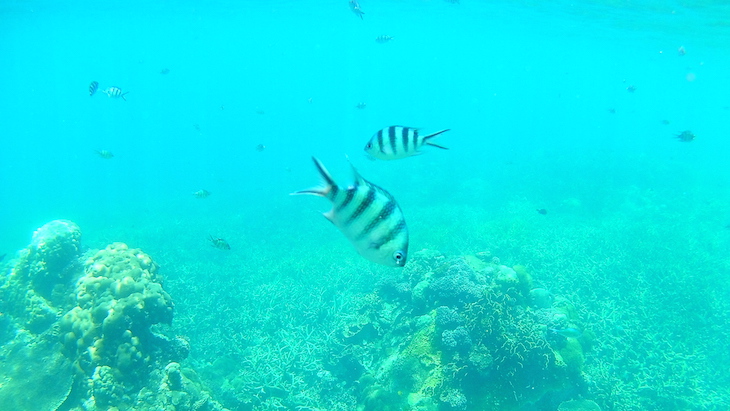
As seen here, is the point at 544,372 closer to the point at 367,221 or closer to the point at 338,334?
the point at 338,334

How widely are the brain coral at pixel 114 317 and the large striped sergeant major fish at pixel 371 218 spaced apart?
674cm

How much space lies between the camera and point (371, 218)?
62.8 inches

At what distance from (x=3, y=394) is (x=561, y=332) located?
10.9 metres

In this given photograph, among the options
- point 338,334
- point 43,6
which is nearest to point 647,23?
point 338,334

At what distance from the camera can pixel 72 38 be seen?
47281 millimetres

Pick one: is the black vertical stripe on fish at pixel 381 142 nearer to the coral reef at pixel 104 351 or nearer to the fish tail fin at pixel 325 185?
the fish tail fin at pixel 325 185

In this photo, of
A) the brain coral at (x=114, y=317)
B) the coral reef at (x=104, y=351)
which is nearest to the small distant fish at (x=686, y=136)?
the coral reef at (x=104, y=351)

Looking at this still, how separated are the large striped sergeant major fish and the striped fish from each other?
1.85m

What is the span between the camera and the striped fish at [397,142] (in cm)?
340

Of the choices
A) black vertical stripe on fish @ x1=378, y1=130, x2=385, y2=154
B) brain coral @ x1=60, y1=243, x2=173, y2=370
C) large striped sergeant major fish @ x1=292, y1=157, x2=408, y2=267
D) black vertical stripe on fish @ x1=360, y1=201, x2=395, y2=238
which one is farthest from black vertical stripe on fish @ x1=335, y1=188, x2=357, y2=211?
brain coral @ x1=60, y1=243, x2=173, y2=370

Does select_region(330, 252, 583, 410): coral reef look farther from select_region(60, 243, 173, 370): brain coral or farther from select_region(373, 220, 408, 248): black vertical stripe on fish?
select_region(373, 220, 408, 248): black vertical stripe on fish

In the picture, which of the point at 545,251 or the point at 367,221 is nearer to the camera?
the point at 367,221

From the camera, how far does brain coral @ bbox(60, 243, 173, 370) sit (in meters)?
6.37

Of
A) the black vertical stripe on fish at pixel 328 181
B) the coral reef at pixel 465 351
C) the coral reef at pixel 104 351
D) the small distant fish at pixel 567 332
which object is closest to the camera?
the black vertical stripe on fish at pixel 328 181
